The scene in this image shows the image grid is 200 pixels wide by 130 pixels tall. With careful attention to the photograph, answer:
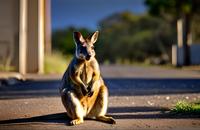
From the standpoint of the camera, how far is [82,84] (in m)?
10.7

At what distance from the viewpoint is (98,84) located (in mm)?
10984

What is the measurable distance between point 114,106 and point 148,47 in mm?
51316

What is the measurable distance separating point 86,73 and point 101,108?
2.51 ft

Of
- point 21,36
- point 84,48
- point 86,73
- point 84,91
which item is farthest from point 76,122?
point 21,36

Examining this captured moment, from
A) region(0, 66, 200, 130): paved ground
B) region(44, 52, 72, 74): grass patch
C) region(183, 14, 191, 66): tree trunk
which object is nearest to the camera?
region(0, 66, 200, 130): paved ground

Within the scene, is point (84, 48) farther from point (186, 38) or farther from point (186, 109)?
point (186, 38)

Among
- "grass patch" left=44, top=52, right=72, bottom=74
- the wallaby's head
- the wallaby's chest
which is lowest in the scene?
"grass patch" left=44, top=52, right=72, bottom=74

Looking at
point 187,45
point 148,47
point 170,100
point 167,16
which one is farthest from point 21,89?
point 148,47

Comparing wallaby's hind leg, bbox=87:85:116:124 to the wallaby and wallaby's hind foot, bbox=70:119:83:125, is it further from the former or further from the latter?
wallaby's hind foot, bbox=70:119:83:125

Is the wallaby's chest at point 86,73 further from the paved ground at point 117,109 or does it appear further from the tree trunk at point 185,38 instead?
the tree trunk at point 185,38

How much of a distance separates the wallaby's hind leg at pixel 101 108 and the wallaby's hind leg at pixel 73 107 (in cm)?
37

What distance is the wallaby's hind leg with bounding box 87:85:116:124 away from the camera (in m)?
11.0

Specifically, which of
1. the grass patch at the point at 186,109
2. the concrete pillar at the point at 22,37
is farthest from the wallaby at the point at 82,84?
the concrete pillar at the point at 22,37

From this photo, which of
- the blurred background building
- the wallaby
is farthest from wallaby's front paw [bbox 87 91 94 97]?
the blurred background building
